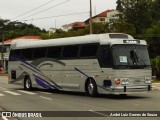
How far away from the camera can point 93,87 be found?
2383cm

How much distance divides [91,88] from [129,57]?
2695mm

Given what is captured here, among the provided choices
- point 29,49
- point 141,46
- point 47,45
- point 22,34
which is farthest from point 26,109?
point 22,34

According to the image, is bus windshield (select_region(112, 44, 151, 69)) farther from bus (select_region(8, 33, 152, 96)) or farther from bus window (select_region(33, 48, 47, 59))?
bus window (select_region(33, 48, 47, 59))

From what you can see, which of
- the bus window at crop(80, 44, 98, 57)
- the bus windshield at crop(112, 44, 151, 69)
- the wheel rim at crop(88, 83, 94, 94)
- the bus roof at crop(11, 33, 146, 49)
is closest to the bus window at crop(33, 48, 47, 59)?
the bus roof at crop(11, 33, 146, 49)

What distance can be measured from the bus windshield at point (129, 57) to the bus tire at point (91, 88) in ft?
6.59

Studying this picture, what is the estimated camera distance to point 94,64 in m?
23.7

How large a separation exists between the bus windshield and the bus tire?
6.59 feet

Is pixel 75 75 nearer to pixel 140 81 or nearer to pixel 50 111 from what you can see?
pixel 140 81

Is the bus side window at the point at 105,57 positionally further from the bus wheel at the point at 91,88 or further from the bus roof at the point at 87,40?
the bus wheel at the point at 91,88

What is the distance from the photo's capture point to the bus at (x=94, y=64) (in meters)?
22.4

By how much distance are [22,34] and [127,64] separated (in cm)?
10450

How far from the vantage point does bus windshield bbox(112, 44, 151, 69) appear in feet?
73.7

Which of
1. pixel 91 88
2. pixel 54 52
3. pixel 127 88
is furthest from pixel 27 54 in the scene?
pixel 127 88

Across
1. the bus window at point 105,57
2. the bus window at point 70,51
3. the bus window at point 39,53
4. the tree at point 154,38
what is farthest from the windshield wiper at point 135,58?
the tree at point 154,38
